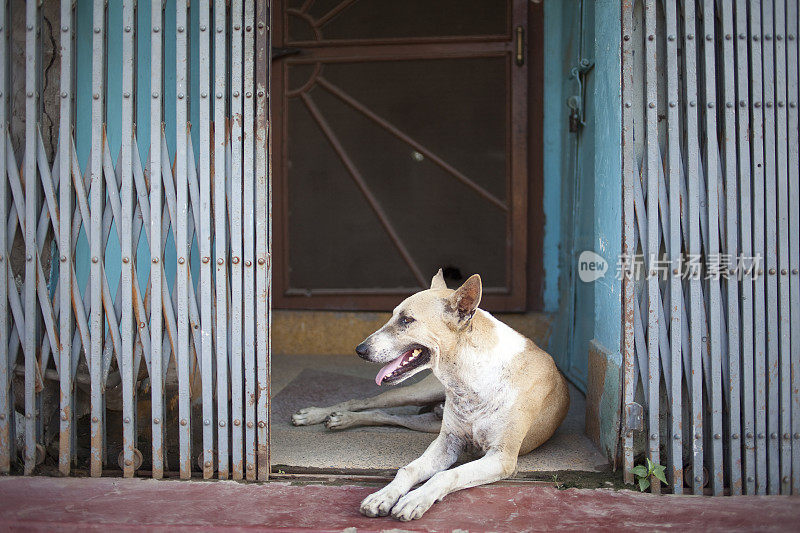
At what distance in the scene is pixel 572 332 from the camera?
4.96 meters

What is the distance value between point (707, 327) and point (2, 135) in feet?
11.1

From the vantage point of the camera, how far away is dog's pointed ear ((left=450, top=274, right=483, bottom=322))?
2.88 meters

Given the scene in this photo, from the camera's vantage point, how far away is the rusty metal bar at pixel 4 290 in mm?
3004

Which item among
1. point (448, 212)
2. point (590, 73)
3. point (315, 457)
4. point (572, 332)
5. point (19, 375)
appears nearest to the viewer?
point (19, 375)

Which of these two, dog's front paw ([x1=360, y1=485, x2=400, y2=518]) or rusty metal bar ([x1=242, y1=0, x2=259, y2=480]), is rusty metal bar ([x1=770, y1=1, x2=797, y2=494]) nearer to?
dog's front paw ([x1=360, y1=485, x2=400, y2=518])

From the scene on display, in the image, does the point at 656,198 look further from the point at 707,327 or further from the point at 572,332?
the point at 572,332

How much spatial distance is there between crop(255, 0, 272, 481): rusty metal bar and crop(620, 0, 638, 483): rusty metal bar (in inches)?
64.2

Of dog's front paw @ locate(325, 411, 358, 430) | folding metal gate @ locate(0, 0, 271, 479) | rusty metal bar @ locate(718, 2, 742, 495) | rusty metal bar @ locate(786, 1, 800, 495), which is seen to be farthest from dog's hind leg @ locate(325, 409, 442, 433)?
rusty metal bar @ locate(786, 1, 800, 495)

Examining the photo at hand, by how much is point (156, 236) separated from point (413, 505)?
1.66 meters

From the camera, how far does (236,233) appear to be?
297 centimetres

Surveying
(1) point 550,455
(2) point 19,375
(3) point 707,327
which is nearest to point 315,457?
(1) point 550,455

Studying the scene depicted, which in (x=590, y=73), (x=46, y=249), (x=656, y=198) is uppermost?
(x=590, y=73)

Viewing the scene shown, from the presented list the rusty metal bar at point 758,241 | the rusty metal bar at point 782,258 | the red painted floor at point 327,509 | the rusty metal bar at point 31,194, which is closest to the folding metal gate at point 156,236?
the rusty metal bar at point 31,194

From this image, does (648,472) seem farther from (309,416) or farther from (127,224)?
(127,224)
